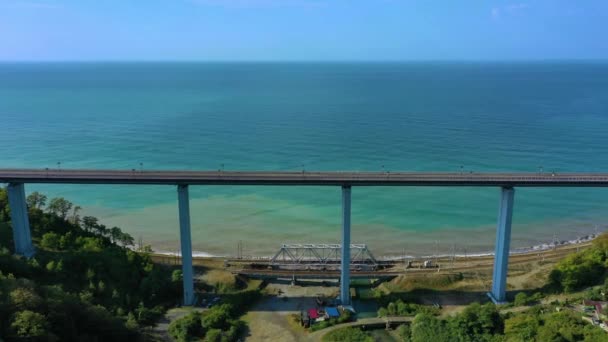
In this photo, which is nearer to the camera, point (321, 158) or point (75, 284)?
point (75, 284)

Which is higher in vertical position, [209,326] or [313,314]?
[313,314]

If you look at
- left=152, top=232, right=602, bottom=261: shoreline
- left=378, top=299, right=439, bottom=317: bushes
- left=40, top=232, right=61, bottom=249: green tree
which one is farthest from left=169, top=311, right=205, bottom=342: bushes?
left=40, top=232, right=61, bottom=249: green tree

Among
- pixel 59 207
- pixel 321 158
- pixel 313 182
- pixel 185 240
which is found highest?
pixel 321 158

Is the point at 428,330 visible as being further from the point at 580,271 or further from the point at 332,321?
the point at 580,271

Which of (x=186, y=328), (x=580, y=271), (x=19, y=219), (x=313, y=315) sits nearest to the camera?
(x=186, y=328)

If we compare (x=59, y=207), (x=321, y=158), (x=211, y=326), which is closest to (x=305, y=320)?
(x=211, y=326)

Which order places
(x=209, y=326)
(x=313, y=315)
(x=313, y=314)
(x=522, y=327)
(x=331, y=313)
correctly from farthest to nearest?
(x=331, y=313) < (x=313, y=314) < (x=313, y=315) < (x=209, y=326) < (x=522, y=327)

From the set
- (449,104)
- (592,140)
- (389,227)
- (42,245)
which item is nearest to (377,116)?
(449,104)
